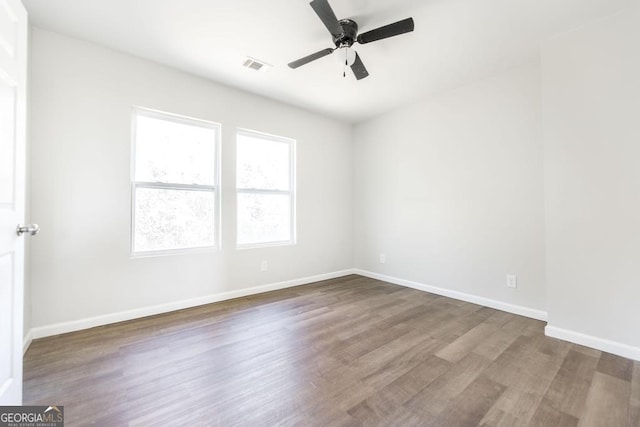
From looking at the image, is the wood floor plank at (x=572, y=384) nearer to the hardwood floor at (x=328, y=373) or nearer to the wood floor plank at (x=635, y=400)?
the hardwood floor at (x=328, y=373)

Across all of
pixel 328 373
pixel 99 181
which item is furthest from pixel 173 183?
pixel 328 373

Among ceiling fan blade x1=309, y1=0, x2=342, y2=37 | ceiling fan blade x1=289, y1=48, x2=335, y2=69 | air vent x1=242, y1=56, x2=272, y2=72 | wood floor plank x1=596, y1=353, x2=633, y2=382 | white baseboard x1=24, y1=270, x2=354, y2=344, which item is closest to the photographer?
ceiling fan blade x1=309, y1=0, x2=342, y2=37

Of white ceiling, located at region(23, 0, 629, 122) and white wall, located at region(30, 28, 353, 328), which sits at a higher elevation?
white ceiling, located at region(23, 0, 629, 122)

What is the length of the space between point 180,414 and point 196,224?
6.78ft

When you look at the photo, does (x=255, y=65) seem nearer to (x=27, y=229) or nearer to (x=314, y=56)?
(x=314, y=56)

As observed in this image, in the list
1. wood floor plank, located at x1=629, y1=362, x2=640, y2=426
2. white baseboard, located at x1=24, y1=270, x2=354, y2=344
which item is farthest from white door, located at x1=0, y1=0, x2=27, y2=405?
wood floor plank, located at x1=629, y1=362, x2=640, y2=426

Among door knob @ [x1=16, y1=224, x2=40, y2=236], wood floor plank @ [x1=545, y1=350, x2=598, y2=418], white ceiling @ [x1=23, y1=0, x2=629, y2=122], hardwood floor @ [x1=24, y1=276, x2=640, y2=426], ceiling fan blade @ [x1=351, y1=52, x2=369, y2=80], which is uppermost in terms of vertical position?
white ceiling @ [x1=23, y1=0, x2=629, y2=122]

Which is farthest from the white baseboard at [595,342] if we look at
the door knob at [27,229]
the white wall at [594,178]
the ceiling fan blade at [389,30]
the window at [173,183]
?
the door knob at [27,229]

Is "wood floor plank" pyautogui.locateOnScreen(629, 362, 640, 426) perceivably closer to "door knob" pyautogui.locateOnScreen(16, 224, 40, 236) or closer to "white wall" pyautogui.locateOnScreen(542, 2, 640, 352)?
"white wall" pyautogui.locateOnScreen(542, 2, 640, 352)

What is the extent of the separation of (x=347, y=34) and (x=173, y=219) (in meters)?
2.53

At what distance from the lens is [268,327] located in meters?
2.49

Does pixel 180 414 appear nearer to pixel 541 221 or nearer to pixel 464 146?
pixel 541 221

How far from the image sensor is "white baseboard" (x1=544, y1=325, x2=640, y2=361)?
199 cm

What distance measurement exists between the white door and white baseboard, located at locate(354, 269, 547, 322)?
12.4ft
